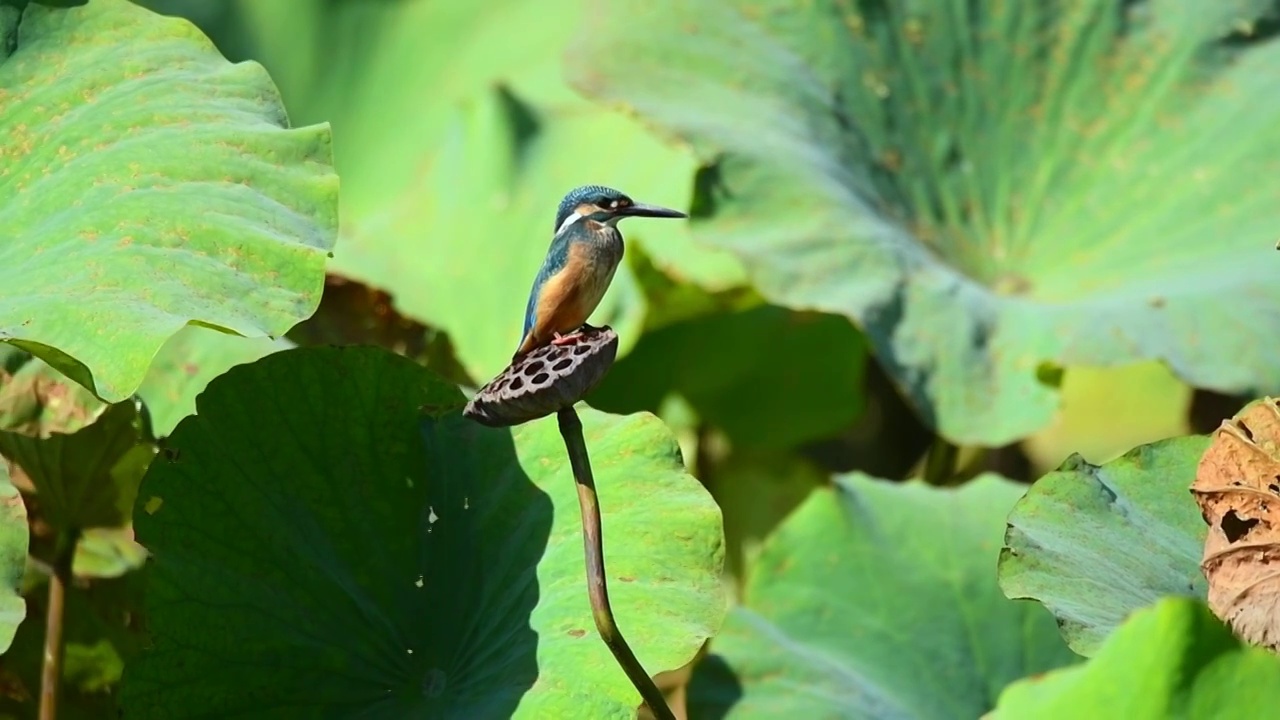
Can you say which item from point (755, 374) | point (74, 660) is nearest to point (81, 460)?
point (74, 660)

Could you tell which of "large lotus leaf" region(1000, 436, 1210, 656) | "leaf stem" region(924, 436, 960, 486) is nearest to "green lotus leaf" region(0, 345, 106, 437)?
"large lotus leaf" region(1000, 436, 1210, 656)

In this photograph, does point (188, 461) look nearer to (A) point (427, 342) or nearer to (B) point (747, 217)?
(A) point (427, 342)

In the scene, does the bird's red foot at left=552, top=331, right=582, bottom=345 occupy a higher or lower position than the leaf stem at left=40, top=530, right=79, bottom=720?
higher

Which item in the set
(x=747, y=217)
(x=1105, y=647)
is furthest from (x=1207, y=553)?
(x=747, y=217)

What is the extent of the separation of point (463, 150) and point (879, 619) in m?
1.18

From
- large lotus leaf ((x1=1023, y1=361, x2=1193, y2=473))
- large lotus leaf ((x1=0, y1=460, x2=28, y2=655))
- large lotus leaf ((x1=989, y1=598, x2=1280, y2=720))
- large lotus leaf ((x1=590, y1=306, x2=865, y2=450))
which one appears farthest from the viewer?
large lotus leaf ((x1=1023, y1=361, x2=1193, y2=473))

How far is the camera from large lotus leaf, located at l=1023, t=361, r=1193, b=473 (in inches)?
124

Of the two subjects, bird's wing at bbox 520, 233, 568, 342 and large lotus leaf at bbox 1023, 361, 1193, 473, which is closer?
bird's wing at bbox 520, 233, 568, 342

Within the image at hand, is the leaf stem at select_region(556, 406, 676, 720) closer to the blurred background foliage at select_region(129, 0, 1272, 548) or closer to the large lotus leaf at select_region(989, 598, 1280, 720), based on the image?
the large lotus leaf at select_region(989, 598, 1280, 720)

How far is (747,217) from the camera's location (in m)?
1.91

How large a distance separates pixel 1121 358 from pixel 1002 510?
0.23 metres

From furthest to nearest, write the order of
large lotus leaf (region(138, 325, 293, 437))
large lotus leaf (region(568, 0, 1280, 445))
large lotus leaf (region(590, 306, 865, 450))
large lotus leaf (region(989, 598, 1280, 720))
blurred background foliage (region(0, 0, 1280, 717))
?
large lotus leaf (region(590, 306, 865, 450))
large lotus leaf (region(568, 0, 1280, 445))
blurred background foliage (region(0, 0, 1280, 717))
large lotus leaf (region(138, 325, 293, 437))
large lotus leaf (region(989, 598, 1280, 720))

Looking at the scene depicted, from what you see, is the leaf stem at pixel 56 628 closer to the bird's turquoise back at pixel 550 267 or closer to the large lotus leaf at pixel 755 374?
the bird's turquoise back at pixel 550 267

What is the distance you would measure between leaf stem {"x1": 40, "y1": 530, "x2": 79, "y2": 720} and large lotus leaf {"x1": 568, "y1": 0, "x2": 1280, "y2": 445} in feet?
2.84
